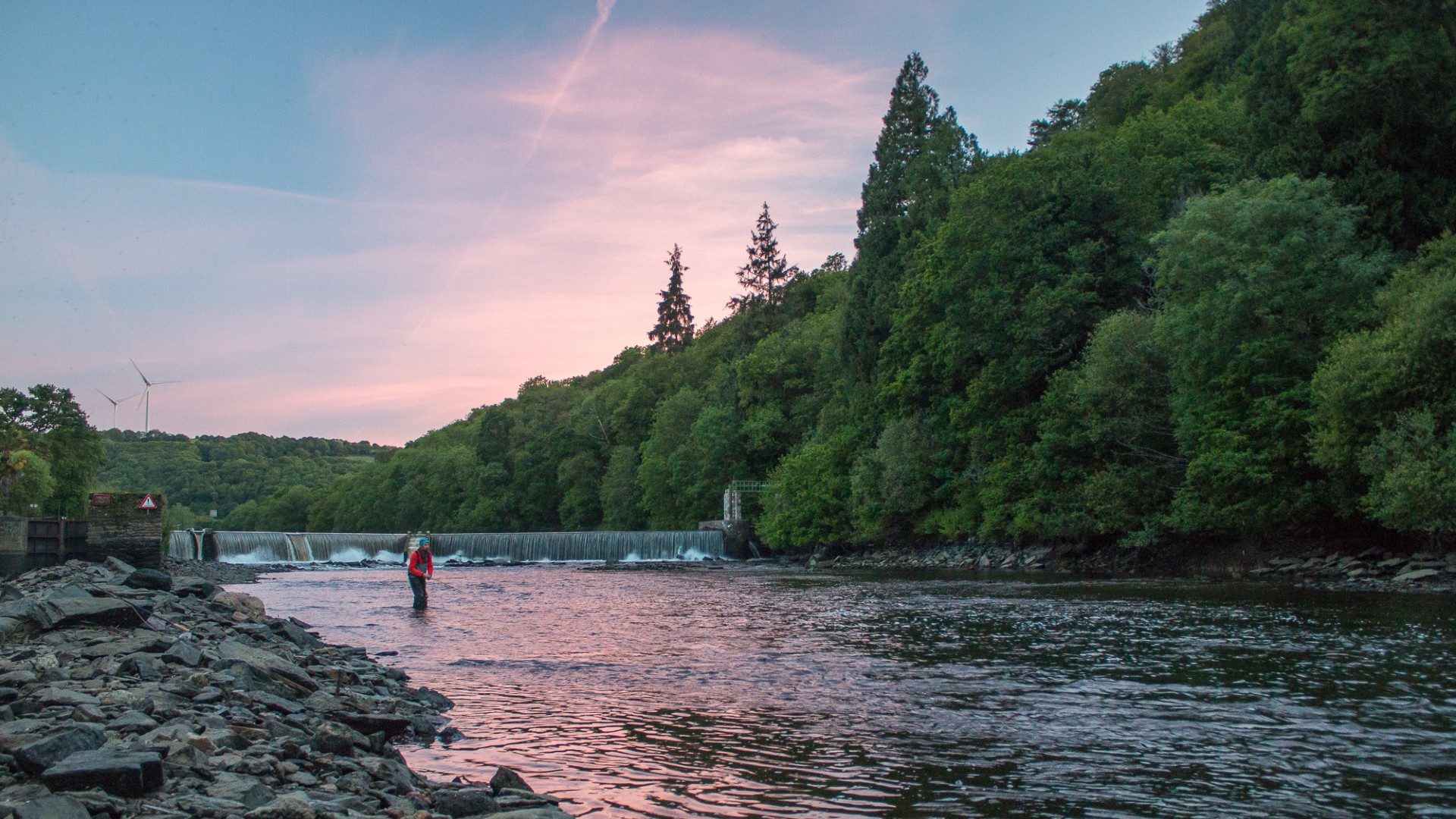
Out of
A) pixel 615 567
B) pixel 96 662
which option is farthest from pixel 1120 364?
pixel 96 662

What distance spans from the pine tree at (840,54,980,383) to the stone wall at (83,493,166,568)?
118 ft

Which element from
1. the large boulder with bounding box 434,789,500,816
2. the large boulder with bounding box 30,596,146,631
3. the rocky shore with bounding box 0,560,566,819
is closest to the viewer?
the rocky shore with bounding box 0,560,566,819

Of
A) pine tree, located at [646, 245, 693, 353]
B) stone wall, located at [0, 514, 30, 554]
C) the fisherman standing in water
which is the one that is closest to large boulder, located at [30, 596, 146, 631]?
the fisherman standing in water

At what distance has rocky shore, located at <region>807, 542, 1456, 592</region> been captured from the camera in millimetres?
26406

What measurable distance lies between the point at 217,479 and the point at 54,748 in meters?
193

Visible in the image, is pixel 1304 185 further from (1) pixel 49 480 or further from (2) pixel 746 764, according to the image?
(1) pixel 49 480

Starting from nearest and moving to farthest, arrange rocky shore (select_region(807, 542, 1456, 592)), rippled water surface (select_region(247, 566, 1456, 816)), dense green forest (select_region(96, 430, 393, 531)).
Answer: rippled water surface (select_region(247, 566, 1456, 816)) < rocky shore (select_region(807, 542, 1456, 592)) < dense green forest (select_region(96, 430, 393, 531))

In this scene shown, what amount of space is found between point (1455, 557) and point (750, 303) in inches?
2593

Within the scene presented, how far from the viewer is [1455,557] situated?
26047mm

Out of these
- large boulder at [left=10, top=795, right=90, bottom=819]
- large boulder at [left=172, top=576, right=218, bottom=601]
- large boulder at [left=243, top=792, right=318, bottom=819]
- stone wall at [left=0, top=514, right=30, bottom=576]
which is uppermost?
stone wall at [left=0, top=514, right=30, bottom=576]

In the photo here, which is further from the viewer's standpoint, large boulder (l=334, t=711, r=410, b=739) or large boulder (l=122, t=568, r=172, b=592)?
large boulder (l=122, t=568, r=172, b=592)

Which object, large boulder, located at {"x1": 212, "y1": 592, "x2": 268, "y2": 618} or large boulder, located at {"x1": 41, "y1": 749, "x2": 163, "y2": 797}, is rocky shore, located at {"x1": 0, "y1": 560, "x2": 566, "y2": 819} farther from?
large boulder, located at {"x1": 212, "y1": 592, "x2": 268, "y2": 618}

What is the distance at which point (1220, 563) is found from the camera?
34250 millimetres

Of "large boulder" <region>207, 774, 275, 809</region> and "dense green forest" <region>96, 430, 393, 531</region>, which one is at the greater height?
"dense green forest" <region>96, 430, 393, 531</region>
